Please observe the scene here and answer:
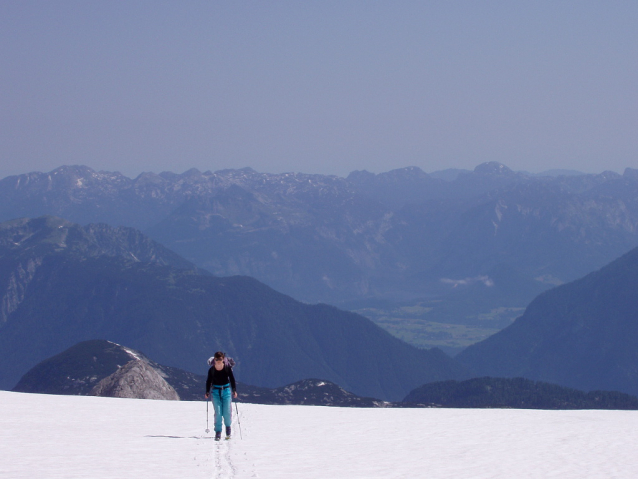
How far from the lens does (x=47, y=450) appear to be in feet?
107

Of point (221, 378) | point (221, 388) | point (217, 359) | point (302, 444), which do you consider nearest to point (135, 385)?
point (221, 388)

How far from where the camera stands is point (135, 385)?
98.1m

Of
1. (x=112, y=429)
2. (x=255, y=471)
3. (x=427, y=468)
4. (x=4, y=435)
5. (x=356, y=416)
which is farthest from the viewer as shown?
(x=356, y=416)

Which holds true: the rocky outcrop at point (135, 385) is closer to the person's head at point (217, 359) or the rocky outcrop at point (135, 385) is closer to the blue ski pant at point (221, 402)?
the blue ski pant at point (221, 402)

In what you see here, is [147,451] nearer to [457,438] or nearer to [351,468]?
[351,468]

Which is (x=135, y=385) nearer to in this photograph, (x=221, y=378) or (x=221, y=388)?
(x=221, y=388)

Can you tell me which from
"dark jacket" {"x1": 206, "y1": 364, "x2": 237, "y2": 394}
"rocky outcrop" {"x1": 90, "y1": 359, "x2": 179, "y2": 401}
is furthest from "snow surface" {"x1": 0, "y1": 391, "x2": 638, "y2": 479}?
"rocky outcrop" {"x1": 90, "y1": 359, "x2": 179, "y2": 401}

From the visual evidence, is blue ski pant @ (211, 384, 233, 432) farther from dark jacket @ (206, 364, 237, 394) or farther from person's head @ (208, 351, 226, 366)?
person's head @ (208, 351, 226, 366)

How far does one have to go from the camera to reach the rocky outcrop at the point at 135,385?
97.0m

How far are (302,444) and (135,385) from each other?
66.1m

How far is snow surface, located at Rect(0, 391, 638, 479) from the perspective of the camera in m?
30.3

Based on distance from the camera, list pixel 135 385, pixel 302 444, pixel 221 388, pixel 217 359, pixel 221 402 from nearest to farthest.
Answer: pixel 217 359, pixel 221 402, pixel 221 388, pixel 302 444, pixel 135 385

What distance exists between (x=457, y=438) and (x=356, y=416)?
12.6 metres

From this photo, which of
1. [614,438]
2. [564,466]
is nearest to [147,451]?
[564,466]
